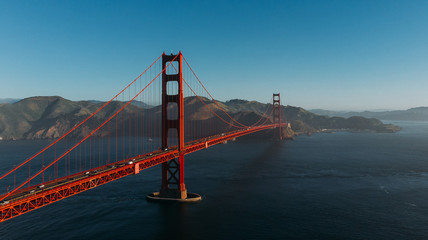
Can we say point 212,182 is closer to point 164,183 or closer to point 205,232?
point 164,183

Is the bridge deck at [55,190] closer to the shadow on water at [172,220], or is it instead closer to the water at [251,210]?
the water at [251,210]

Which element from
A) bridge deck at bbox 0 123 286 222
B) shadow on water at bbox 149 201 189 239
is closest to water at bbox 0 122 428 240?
shadow on water at bbox 149 201 189 239

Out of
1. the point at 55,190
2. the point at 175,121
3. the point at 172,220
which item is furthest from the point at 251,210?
the point at 55,190

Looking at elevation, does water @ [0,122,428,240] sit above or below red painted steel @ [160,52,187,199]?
below

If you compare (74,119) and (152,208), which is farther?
(74,119)

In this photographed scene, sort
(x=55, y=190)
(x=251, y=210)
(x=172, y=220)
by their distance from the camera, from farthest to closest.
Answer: (x=251, y=210)
(x=172, y=220)
(x=55, y=190)

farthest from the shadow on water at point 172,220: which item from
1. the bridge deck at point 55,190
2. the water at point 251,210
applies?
the bridge deck at point 55,190

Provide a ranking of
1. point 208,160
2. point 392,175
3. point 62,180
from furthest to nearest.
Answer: point 208,160, point 392,175, point 62,180

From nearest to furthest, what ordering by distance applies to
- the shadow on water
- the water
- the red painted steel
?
1. the shadow on water
2. the water
3. the red painted steel

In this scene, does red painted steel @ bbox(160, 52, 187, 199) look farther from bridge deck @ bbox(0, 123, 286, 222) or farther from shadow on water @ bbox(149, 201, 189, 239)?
bridge deck @ bbox(0, 123, 286, 222)

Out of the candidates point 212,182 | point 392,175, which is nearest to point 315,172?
point 392,175

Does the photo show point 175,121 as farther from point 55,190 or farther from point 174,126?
point 55,190
